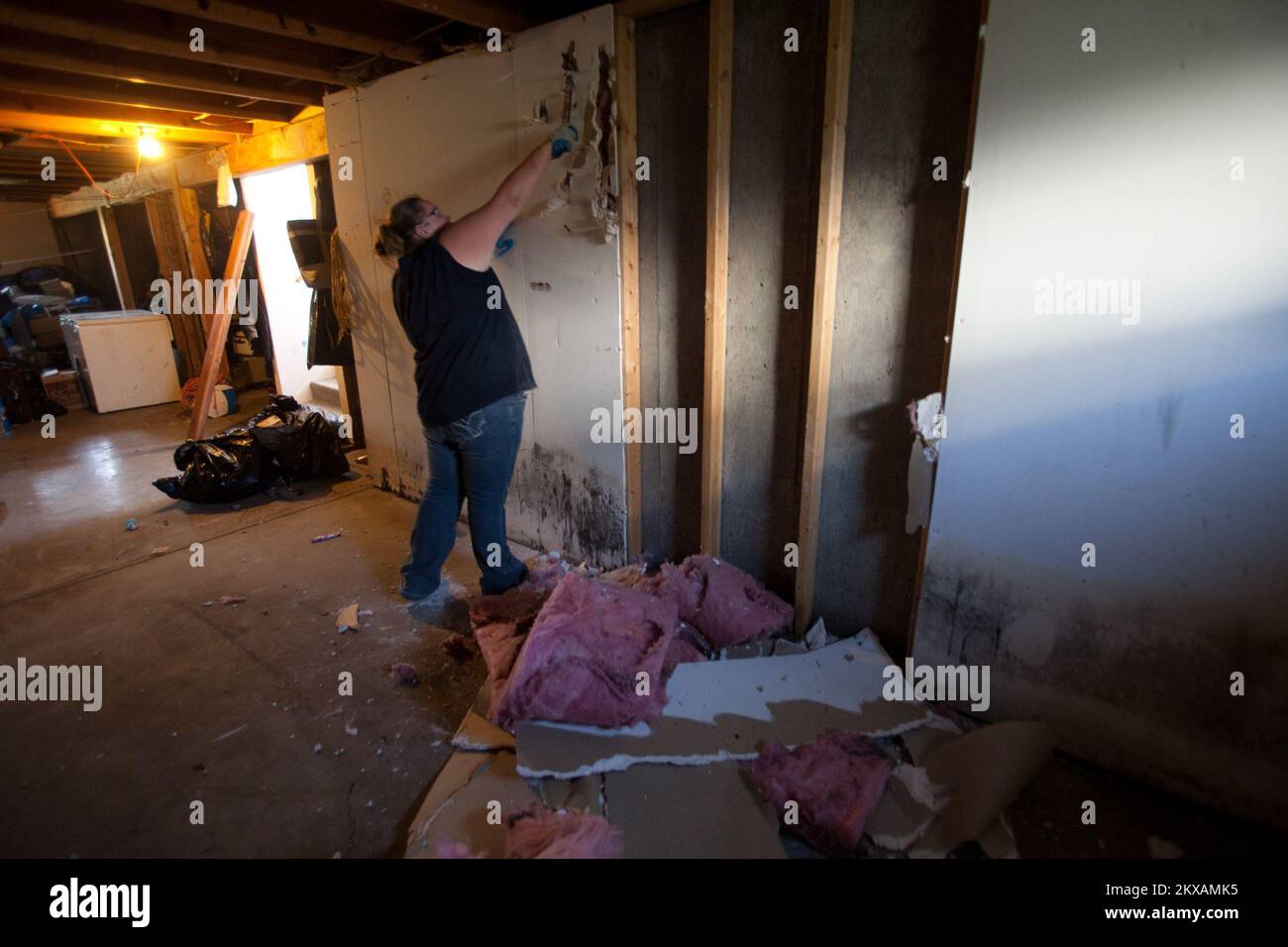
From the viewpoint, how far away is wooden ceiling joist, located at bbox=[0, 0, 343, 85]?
2.45 meters

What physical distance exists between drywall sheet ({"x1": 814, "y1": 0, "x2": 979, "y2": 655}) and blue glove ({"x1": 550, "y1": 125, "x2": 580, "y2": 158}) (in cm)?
102

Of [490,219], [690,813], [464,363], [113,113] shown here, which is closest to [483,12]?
[490,219]

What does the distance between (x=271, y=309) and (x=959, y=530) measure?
559cm

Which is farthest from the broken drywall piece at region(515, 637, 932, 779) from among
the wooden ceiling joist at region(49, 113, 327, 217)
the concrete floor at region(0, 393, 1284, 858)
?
the wooden ceiling joist at region(49, 113, 327, 217)

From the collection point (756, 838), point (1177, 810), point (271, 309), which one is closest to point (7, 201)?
point (271, 309)

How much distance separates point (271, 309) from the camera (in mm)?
5289

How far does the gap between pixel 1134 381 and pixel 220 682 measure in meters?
2.97

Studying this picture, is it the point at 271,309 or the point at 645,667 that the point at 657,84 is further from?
the point at 271,309

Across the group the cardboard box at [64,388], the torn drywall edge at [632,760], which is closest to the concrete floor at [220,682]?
the torn drywall edge at [632,760]

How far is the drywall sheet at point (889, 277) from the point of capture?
5.66ft

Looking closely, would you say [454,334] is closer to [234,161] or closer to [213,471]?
[213,471]

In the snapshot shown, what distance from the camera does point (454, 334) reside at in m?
2.32

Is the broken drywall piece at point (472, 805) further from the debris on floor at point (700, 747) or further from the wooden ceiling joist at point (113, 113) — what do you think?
the wooden ceiling joist at point (113, 113)
